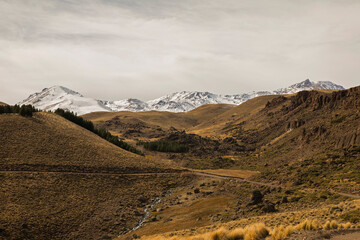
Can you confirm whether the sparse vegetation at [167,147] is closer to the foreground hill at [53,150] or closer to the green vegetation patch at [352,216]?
the foreground hill at [53,150]

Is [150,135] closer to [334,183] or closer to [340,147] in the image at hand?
[340,147]

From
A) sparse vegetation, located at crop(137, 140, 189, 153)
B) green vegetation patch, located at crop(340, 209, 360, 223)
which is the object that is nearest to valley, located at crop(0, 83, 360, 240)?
green vegetation patch, located at crop(340, 209, 360, 223)

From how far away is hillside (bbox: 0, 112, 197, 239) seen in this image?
3869cm

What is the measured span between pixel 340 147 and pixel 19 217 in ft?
186

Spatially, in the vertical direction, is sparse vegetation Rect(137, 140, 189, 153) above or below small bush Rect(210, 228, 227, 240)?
above

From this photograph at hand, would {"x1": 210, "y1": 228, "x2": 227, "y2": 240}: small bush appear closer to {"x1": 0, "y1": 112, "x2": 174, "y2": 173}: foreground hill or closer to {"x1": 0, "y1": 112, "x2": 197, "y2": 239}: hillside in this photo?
{"x1": 0, "y1": 112, "x2": 197, "y2": 239}: hillside

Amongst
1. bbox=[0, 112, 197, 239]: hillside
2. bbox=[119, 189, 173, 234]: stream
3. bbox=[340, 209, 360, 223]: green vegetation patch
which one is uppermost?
bbox=[340, 209, 360, 223]: green vegetation patch

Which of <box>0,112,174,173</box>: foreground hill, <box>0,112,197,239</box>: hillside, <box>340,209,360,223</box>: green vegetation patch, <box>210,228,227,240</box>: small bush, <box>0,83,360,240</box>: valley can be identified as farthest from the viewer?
<box>0,112,174,173</box>: foreground hill

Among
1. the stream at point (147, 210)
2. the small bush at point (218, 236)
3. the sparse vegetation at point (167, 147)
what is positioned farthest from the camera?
the sparse vegetation at point (167, 147)

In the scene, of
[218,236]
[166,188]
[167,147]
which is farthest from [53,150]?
[167,147]

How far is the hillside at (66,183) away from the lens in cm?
3869

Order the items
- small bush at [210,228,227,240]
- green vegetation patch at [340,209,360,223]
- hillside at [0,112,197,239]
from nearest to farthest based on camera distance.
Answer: small bush at [210,228,227,240] → green vegetation patch at [340,209,360,223] → hillside at [0,112,197,239]

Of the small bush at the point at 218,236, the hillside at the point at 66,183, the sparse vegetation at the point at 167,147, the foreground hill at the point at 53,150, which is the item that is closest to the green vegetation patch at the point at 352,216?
the small bush at the point at 218,236

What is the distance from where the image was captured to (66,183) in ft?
171
